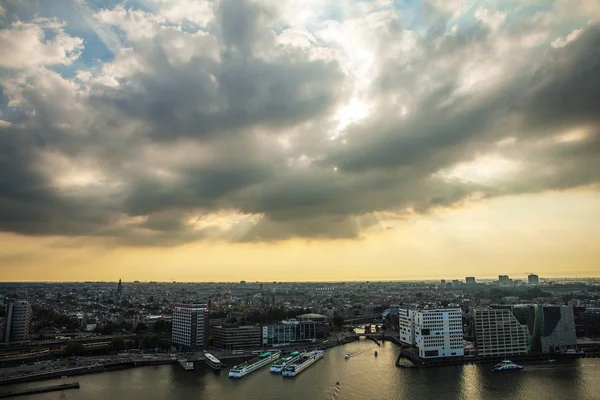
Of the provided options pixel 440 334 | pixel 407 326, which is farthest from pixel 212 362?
pixel 407 326

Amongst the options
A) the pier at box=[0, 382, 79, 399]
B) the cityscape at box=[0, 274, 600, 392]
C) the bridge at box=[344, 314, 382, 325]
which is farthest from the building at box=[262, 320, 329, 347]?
the bridge at box=[344, 314, 382, 325]

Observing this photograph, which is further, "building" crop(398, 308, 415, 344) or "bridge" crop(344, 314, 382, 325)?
"bridge" crop(344, 314, 382, 325)

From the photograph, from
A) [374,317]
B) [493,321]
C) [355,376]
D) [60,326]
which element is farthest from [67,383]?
[374,317]

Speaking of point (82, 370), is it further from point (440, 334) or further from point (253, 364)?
point (440, 334)

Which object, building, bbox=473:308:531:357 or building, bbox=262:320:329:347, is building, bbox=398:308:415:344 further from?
building, bbox=262:320:329:347

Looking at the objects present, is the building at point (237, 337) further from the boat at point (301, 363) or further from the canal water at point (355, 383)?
the canal water at point (355, 383)

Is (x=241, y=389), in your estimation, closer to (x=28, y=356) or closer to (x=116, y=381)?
(x=116, y=381)

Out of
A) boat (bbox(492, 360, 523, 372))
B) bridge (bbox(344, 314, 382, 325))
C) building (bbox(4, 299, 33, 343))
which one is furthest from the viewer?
bridge (bbox(344, 314, 382, 325))
